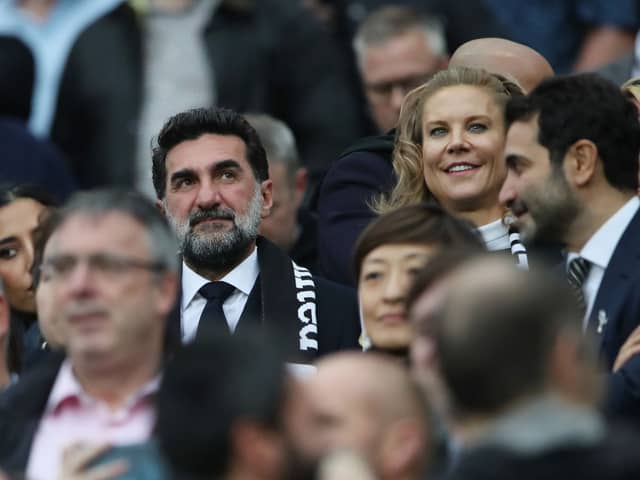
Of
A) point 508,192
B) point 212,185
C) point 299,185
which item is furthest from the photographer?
point 299,185

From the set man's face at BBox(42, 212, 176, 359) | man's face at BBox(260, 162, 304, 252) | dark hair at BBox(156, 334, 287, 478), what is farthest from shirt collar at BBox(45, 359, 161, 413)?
man's face at BBox(260, 162, 304, 252)

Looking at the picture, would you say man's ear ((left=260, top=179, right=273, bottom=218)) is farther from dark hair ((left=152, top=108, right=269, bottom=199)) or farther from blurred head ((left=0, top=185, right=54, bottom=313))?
blurred head ((left=0, top=185, right=54, bottom=313))

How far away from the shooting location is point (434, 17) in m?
9.41

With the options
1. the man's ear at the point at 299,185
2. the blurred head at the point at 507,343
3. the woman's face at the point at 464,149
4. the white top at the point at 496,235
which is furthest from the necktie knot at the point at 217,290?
the blurred head at the point at 507,343

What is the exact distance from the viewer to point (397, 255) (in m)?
5.98

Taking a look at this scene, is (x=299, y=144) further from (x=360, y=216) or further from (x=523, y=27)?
(x=360, y=216)

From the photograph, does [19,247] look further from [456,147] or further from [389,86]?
[389,86]

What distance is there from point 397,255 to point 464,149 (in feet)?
3.73

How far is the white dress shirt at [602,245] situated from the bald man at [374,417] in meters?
1.54

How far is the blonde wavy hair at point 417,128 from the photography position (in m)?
7.12

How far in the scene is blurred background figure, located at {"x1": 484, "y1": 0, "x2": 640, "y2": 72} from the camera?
9.86m

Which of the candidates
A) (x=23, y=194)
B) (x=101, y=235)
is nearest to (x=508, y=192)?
(x=101, y=235)

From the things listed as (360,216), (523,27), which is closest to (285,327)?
(360,216)

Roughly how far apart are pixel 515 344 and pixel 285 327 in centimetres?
257
